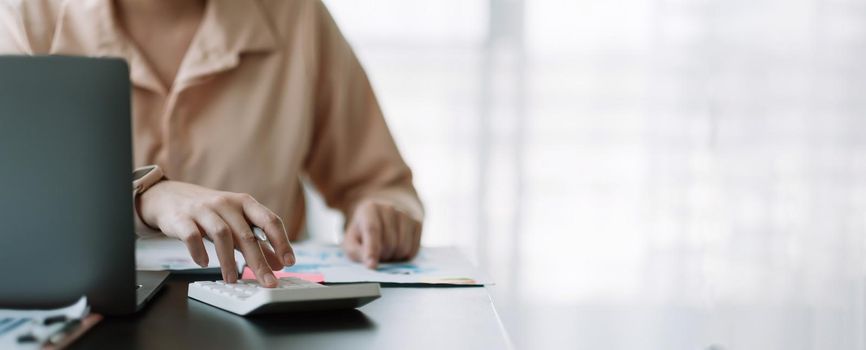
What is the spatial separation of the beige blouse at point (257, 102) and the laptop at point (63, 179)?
62 centimetres

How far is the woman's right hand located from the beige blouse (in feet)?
1.55

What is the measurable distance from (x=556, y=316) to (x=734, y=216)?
2.03ft

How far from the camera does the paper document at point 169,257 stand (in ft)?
2.79

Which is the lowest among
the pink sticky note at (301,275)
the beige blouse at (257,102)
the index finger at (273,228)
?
the pink sticky note at (301,275)

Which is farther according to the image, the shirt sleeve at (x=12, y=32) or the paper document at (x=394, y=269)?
the shirt sleeve at (x=12, y=32)

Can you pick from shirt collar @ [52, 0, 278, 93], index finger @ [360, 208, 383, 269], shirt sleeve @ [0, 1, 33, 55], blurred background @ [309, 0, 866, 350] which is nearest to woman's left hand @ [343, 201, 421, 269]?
index finger @ [360, 208, 383, 269]

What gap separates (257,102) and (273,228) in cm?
63

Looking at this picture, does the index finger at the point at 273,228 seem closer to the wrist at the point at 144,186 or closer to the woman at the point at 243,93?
the wrist at the point at 144,186

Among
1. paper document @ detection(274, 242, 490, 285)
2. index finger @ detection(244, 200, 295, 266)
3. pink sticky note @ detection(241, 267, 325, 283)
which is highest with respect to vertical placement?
index finger @ detection(244, 200, 295, 266)

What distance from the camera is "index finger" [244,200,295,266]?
2.27 ft

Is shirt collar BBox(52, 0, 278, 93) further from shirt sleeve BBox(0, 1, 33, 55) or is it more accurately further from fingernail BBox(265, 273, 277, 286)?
fingernail BBox(265, 273, 277, 286)

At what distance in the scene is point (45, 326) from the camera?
53 cm

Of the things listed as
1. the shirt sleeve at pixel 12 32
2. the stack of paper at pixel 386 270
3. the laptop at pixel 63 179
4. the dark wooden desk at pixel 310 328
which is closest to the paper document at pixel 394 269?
the stack of paper at pixel 386 270

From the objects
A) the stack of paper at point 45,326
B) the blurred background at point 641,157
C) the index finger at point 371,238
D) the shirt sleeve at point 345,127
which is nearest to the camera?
the stack of paper at point 45,326
